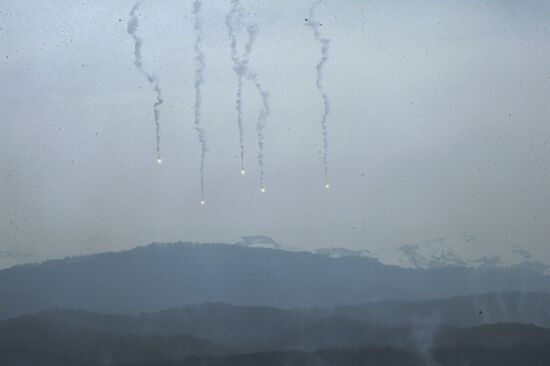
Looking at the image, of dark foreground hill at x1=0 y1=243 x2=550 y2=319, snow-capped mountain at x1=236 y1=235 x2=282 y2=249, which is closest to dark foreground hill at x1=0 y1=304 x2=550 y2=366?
dark foreground hill at x1=0 y1=243 x2=550 y2=319

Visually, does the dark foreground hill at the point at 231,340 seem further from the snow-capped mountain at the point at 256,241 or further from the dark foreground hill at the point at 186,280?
the snow-capped mountain at the point at 256,241

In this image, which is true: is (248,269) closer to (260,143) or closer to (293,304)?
(293,304)

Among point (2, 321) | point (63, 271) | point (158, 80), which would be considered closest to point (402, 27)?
point (158, 80)

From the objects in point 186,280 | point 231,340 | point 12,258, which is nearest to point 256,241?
point 186,280

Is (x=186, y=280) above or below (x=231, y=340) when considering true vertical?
above

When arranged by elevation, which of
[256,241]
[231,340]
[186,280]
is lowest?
[231,340]

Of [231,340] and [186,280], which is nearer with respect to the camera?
[186,280]

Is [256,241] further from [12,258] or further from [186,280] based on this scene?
[12,258]
